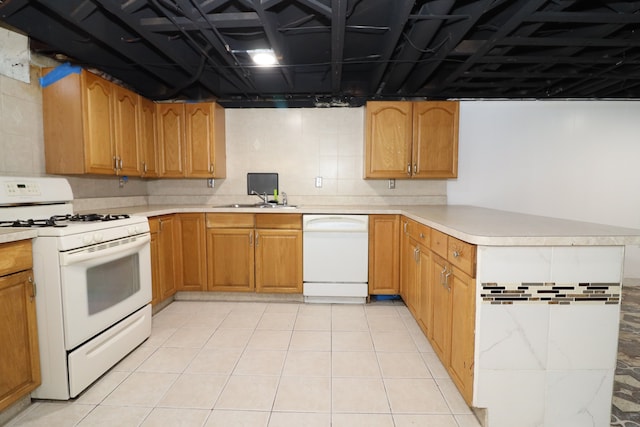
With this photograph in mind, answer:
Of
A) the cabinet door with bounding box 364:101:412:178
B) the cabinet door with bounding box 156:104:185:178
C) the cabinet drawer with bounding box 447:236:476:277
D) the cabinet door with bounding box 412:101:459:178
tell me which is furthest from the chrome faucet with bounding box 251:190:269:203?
the cabinet drawer with bounding box 447:236:476:277

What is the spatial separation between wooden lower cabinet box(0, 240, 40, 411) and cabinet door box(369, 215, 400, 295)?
8.04 ft

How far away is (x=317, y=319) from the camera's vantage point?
2.67 m

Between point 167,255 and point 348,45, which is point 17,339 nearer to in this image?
point 167,255

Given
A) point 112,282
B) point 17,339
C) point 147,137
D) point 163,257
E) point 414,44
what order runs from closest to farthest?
point 17,339, point 112,282, point 414,44, point 163,257, point 147,137

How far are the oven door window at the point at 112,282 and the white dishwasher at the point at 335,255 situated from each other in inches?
57.5

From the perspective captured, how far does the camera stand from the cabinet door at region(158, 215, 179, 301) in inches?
109

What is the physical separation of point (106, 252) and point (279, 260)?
153 cm

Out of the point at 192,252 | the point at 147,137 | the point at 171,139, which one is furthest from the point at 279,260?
the point at 147,137

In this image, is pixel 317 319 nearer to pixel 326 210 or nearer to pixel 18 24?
pixel 326 210

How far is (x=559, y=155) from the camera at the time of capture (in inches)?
134

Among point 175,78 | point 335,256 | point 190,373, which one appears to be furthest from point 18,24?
point 335,256

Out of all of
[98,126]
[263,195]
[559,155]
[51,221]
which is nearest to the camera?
[51,221]

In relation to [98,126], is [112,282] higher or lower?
lower

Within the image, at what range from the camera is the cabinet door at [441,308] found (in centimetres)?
172
